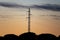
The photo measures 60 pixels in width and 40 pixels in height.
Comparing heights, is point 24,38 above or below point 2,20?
below

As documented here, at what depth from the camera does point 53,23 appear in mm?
3377

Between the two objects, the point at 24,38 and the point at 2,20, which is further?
the point at 2,20

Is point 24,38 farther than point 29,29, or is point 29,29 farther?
point 29,29

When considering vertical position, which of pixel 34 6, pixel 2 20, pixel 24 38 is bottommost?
pixel 24 38

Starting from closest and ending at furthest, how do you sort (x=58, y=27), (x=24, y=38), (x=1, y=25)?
(x=24, y=38) < (x=1, y=25) < (x=58, y=27)

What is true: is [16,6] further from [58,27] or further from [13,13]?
[58,27]

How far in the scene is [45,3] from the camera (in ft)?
11.0

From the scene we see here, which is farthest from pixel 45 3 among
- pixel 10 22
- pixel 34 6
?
pixel 10 22

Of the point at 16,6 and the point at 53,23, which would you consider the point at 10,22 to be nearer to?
the point at 16,6

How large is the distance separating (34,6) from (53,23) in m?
0.46

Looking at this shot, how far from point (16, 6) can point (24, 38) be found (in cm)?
68

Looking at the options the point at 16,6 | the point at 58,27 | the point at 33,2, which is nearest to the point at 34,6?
the point at 33,2

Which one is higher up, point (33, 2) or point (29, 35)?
point (33, 2)

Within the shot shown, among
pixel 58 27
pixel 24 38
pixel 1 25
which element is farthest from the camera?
pixel 58 27
